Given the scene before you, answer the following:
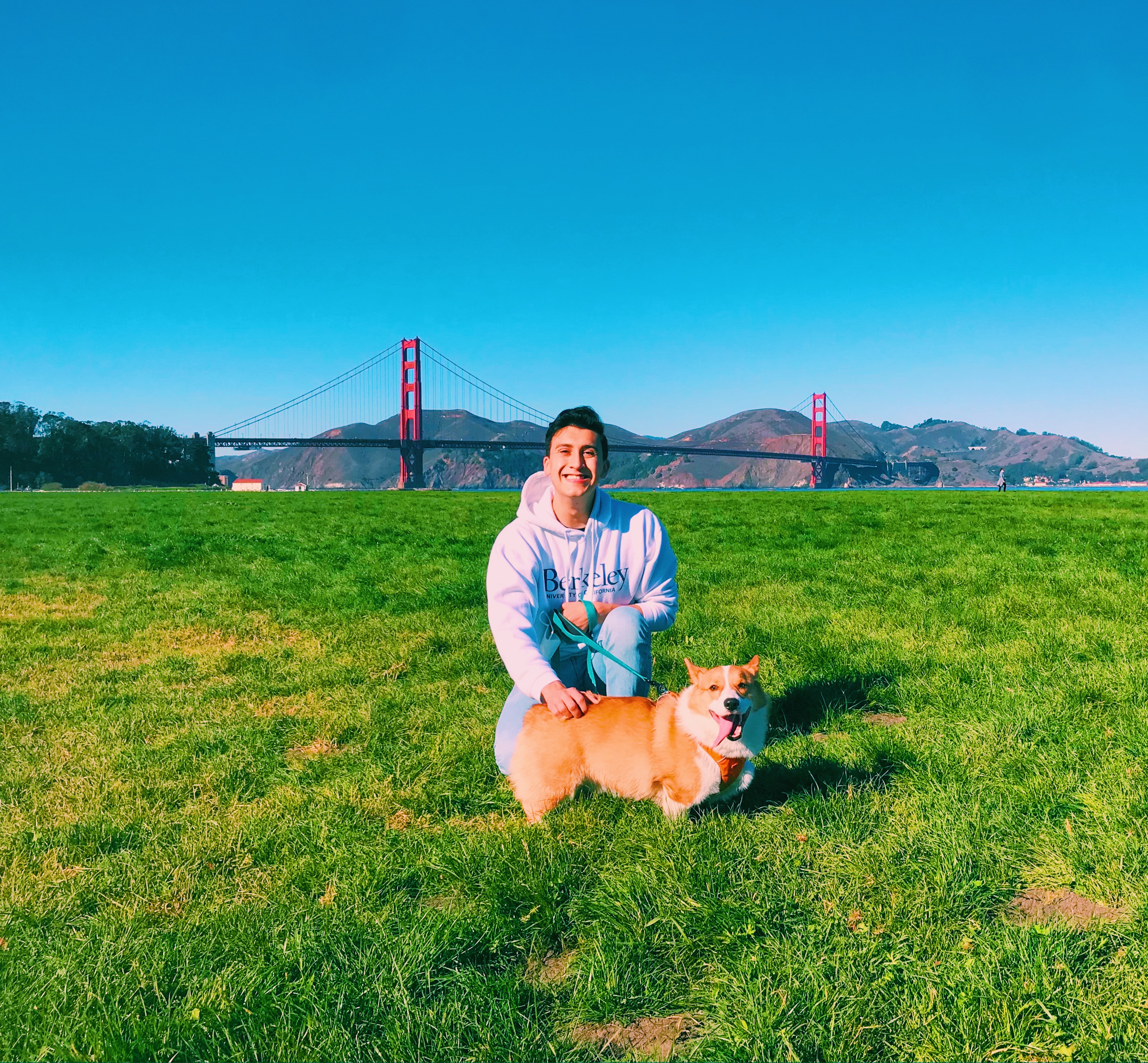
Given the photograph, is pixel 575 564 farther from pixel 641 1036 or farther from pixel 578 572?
pixel 641 1036

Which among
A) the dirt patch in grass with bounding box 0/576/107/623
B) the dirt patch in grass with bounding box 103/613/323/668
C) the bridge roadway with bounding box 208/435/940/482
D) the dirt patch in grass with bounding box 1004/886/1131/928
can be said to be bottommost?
the dirt patch in grass with bounding box 1004/886/1131/928

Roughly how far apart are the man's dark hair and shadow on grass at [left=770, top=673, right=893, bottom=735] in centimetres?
207

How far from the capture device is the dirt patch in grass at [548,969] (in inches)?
88.8

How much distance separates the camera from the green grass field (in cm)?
204

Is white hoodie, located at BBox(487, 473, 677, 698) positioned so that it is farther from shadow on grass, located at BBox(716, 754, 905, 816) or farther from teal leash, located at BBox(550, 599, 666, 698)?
shadow on grass, located at BBox(716, 754, 905, 816)

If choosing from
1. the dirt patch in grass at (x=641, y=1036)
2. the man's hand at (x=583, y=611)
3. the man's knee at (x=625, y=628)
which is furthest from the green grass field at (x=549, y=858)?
the man's hand at (x=583, y=611)

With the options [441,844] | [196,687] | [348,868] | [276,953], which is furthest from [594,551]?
[196,687]

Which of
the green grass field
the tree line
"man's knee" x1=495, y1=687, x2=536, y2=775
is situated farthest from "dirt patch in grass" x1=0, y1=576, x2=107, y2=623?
the tree line

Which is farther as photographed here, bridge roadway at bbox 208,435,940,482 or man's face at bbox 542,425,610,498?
bridge roadway at bbox 208,435,940,482

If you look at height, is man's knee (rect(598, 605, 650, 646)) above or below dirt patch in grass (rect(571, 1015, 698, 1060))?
above

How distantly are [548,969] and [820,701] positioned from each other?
2907mm

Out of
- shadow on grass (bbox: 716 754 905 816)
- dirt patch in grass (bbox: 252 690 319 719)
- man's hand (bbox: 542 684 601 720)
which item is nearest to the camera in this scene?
man's hand (bbox: 542 684 601 720)

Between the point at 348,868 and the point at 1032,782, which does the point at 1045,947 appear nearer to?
the point at 1032,782

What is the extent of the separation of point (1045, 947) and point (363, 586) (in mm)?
8162
